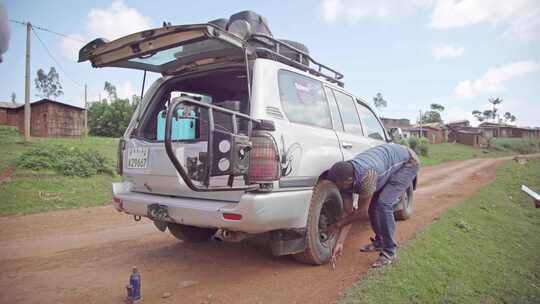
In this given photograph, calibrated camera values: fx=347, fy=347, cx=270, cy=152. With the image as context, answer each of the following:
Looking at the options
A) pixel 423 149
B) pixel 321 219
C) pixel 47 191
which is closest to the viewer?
pixel 321 219

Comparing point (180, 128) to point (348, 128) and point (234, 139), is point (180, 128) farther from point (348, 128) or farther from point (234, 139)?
point (348, 128)

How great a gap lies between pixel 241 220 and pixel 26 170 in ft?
29.7

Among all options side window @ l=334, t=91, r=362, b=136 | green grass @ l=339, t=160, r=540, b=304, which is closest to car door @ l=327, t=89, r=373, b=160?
side window @ l=334, t=91, r=362, b=136

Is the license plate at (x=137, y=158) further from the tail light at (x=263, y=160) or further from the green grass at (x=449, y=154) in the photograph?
the green grass at (x=449, y=154)

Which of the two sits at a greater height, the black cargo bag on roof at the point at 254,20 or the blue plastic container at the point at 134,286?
the black cargo bag on roof at the point at 254,20

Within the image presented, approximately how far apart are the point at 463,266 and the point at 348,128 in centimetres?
191

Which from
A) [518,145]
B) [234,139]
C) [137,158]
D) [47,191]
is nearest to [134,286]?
[137,158]

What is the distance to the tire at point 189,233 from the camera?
411 cm

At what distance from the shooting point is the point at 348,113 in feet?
14.2

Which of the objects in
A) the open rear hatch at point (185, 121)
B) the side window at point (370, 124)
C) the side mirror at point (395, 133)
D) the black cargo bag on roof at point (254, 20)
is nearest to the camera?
the open rear hatch at point (185, 121)

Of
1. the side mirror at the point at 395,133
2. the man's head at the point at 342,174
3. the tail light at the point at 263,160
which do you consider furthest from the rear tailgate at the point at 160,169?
the side mirror at the point at 395,133

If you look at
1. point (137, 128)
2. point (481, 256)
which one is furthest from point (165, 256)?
point (481, 256)

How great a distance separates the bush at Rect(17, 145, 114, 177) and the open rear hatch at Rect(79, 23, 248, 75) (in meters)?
7.12

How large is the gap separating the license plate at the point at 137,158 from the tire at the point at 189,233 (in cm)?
100
